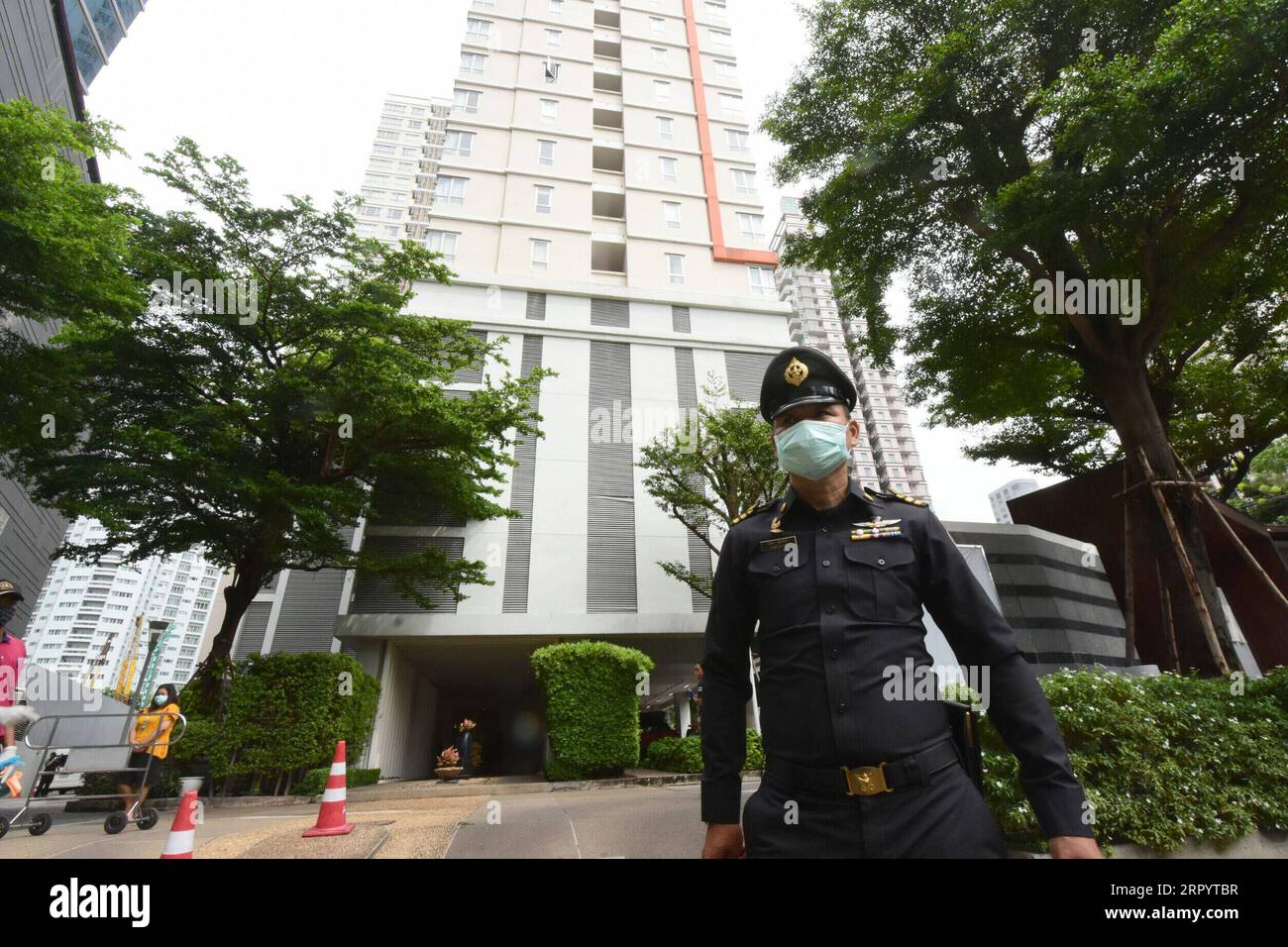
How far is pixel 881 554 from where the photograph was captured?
202 centimetres

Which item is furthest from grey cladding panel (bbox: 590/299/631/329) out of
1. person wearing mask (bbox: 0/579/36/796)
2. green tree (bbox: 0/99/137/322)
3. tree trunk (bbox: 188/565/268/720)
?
person wearing mask (bbox: 0/579/36/796)

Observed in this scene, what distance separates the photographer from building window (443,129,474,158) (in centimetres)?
2497

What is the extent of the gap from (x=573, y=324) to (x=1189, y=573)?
18.8 m

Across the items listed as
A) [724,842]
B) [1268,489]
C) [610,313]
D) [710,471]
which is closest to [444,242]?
[610,313]

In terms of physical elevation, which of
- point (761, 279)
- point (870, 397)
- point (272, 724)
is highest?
point (870, 397)

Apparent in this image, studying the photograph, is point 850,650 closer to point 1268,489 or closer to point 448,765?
point 448,765

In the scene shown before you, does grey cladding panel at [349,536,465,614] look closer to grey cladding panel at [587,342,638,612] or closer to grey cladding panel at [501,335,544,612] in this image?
grey cladding panel at [501,335,544,612]

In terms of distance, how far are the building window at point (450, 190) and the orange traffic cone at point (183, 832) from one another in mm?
24603

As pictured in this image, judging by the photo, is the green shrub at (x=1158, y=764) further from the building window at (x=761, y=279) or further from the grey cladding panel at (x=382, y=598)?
the building window at (x=761, y=279)

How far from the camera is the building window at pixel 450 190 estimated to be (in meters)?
23.9

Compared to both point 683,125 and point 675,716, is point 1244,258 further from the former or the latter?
point 683,125

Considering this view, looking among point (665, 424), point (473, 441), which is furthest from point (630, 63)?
point (473, 441)
